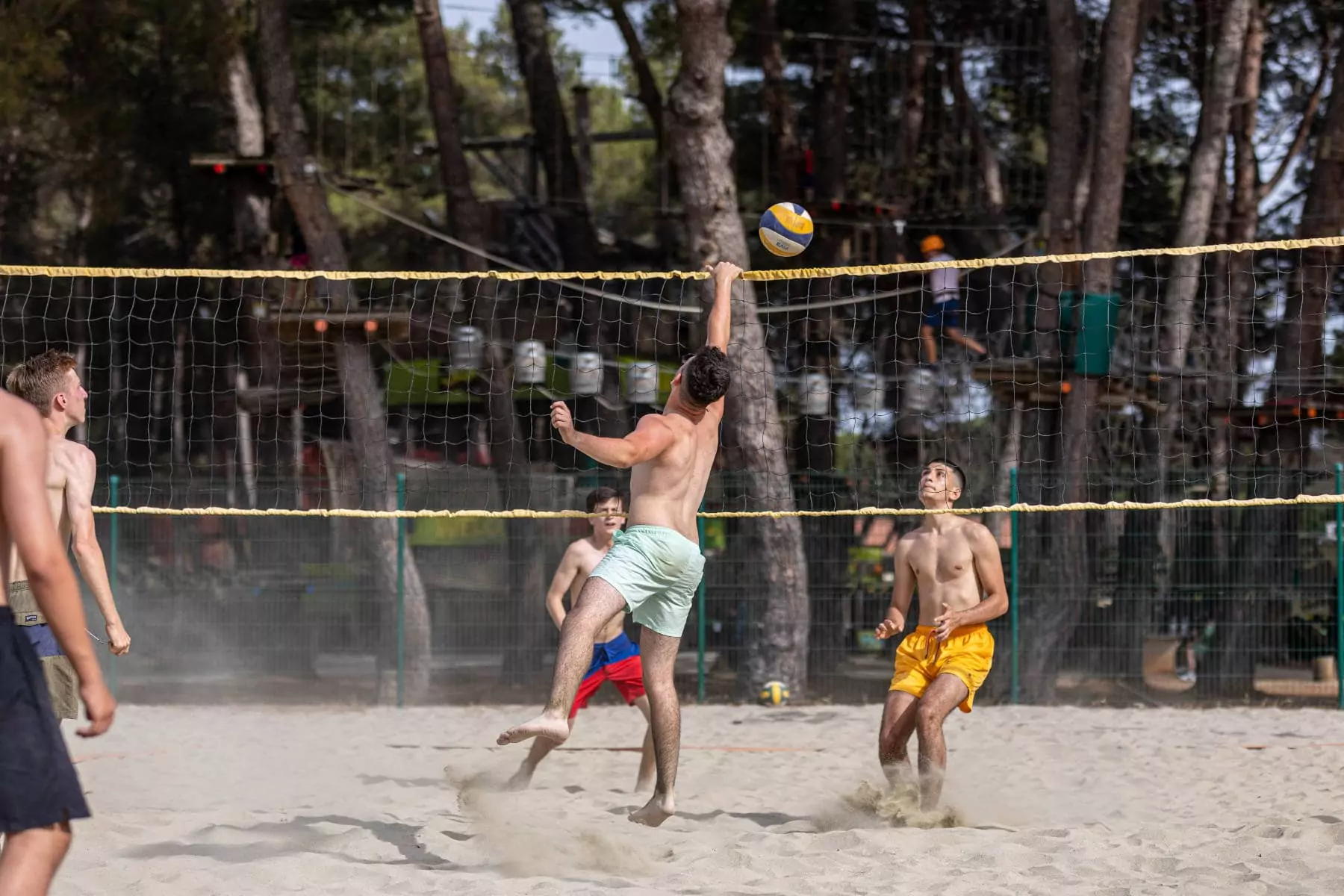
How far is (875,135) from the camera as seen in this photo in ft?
58.6

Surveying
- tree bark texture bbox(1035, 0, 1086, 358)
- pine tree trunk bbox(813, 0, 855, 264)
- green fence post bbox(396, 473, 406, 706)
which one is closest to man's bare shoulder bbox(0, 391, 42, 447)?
green fence post bbox(396, 473, 406, 706)

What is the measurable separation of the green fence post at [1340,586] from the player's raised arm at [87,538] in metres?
8.03

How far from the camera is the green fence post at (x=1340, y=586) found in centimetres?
985

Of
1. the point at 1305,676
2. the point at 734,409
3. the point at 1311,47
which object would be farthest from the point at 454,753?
the point at 1311,47

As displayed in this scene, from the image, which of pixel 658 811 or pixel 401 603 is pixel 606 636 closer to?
pixel 658 811

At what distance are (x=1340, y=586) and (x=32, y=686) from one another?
30.8 ft

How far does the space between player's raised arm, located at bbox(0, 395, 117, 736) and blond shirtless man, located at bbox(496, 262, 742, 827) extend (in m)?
2.04

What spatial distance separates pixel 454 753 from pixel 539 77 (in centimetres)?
982

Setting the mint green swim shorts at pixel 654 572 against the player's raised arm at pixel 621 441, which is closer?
the player's raised arm at pixel 621 441

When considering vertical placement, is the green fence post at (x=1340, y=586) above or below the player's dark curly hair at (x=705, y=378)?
below

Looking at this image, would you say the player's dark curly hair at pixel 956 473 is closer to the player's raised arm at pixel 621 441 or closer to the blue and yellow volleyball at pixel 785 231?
the blue and yellow volleyball at pixel 785 231

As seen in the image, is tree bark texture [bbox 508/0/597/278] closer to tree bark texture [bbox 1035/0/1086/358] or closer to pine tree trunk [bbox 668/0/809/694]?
pine tree trunk [bbox 668/0/809/694]

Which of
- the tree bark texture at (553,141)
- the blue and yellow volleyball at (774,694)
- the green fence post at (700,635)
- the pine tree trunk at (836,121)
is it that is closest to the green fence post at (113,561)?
the green fence post at (700,635)

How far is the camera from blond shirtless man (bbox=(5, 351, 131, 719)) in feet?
14.4
